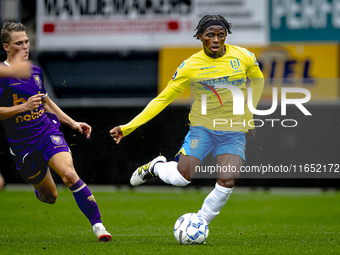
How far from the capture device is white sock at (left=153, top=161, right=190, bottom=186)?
5625mm

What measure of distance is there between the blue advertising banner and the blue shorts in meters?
9.78

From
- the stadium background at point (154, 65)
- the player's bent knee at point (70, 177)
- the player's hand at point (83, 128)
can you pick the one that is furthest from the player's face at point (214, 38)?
the stadium background at point (154, 65)


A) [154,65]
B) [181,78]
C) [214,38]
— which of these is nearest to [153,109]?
[181,78]

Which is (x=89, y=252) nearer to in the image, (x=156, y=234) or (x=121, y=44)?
(x=156, y=234)

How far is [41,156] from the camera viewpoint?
5.70 metres

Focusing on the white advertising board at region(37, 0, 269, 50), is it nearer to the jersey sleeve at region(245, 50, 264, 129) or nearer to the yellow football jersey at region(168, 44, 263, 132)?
the jersey sleeve at region(245, 50, 264, 129)

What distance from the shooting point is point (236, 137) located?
5586 millimetres

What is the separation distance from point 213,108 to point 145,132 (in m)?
5.14

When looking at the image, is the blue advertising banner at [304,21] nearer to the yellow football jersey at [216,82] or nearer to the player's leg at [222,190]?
the yellow football jersey at [216,82]

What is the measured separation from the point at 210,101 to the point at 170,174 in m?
0.84

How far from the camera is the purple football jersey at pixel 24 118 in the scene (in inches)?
220

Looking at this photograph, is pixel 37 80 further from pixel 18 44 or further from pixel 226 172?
pixel 226 172

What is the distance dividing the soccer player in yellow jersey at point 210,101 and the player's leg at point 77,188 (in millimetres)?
531

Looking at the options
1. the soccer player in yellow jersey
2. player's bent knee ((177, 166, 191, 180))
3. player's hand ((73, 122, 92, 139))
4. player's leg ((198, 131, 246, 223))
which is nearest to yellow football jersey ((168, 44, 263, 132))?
the soccer player in yellow jersey
